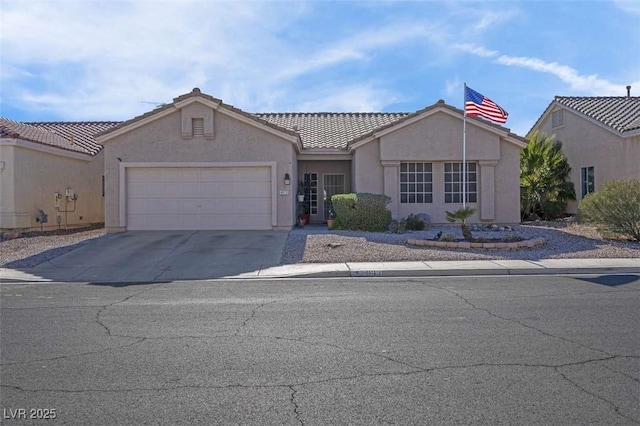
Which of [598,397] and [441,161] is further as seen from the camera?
[441,161]

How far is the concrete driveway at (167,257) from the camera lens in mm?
13016

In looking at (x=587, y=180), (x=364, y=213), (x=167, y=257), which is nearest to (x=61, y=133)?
(x=167, y=257)

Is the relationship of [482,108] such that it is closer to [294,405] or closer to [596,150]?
[596,150]

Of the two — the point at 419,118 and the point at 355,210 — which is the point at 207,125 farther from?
the point at 419,118

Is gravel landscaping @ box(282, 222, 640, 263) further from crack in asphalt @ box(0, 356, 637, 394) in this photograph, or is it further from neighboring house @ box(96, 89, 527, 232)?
crack in asphalt @ box(0, 356, 637, 394)

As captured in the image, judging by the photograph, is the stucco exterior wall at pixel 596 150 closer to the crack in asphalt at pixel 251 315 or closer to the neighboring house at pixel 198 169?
the neighboring house at pixel 198 169

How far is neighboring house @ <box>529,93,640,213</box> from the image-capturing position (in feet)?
75.4

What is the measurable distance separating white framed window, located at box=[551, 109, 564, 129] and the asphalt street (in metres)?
20.7

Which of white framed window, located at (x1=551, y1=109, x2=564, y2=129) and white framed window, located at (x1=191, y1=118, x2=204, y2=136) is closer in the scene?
white framed window, located at (x1=191, y1=118, x2=204, y2=136)

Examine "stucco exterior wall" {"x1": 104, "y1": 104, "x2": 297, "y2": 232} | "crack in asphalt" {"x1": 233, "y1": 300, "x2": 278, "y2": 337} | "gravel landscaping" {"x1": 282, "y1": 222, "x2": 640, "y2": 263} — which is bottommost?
"crack in asphalt" {"x1": 233, "y1": 300, "x2": 278, "y2": 337}

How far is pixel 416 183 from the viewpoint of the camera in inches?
856

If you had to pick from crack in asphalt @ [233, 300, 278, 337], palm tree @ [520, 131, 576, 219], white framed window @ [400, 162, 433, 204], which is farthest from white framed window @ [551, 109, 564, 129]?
crack in asphalt @ [233, 300, 278, 337]

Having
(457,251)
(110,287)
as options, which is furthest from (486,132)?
(110,287)

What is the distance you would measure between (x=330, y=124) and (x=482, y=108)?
9.75 m
